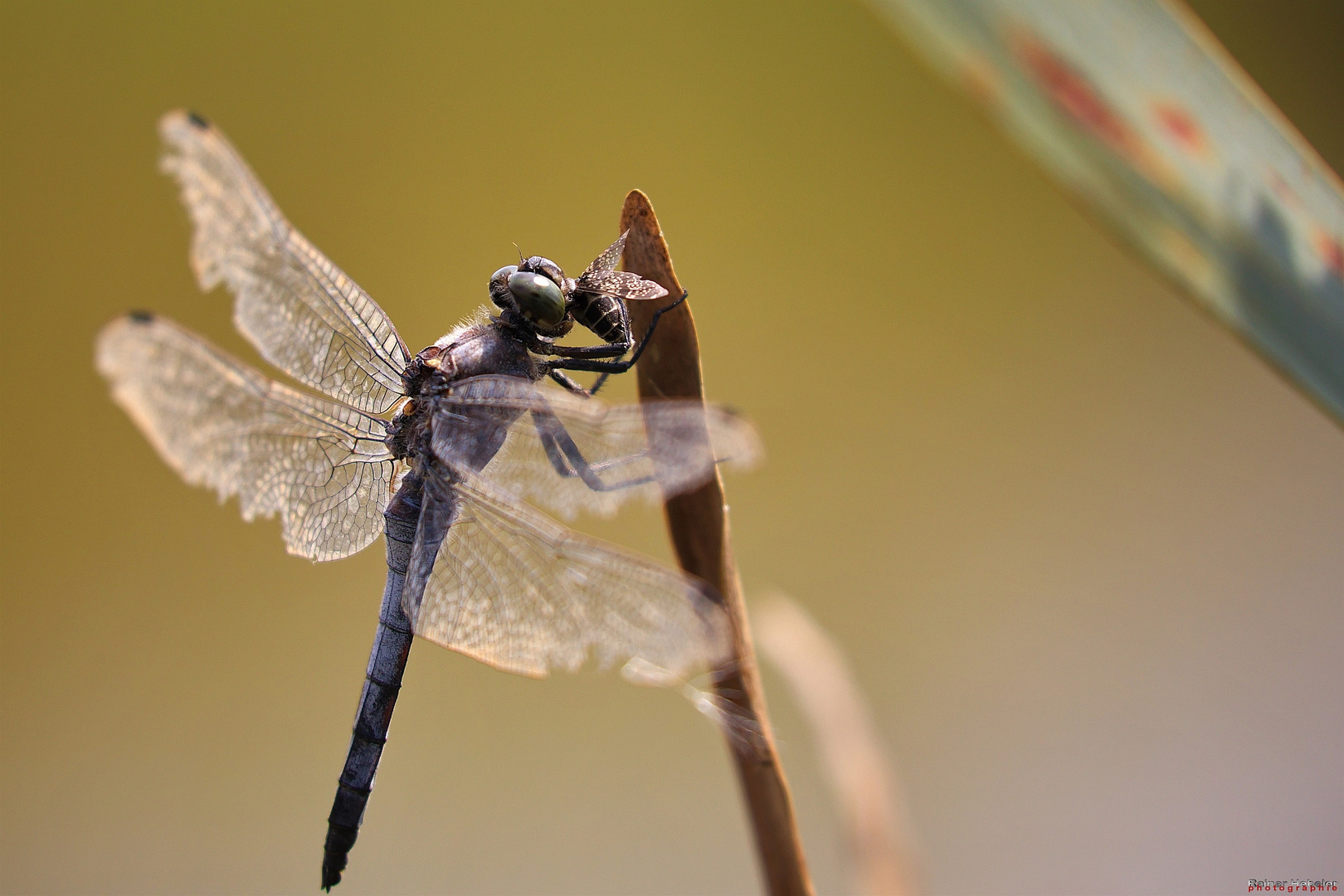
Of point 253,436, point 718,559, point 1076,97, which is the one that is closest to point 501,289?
point 253,436

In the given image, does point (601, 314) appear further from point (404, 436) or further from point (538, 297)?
point (404, 436)

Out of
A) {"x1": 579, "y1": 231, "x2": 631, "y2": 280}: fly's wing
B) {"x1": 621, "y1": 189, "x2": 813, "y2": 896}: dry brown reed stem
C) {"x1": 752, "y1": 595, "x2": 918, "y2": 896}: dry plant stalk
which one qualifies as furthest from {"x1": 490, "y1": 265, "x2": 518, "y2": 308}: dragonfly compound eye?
{"x1": 752, "y1": 595, "x2": 918, "y2": 896}: dry plant stalk

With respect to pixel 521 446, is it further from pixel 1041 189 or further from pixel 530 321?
pixel 1041 189

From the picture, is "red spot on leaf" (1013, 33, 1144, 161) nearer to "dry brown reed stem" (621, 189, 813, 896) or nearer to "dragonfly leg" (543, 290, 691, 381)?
"dry brown reed stem" (621, 189, 813, 896)

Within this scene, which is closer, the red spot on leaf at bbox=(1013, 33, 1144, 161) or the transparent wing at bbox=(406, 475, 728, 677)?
the red spot on leaf at bbox=(1013, 33, 1144, 161)

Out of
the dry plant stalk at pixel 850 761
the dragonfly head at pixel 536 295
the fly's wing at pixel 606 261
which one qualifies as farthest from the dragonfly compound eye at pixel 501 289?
the dry plant stalk at pixel 850 761

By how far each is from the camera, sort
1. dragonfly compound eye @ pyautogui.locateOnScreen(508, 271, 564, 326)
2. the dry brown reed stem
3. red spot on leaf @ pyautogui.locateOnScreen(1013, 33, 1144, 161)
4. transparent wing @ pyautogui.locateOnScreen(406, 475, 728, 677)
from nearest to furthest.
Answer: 1. red spot on leaf @ pyautogui.locateOnScreen(1013, 33, 1144, 161)
2. the dry brown reed stem
3. transparent wing @ pyautogui.locateOnScreen(406, 475, 728, 677)
4. dragonfly compound eye @ pyautogui.locateOnScreen(508, 271, 564, 326)

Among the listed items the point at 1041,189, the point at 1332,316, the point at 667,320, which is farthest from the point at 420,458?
the point at 1041,189
